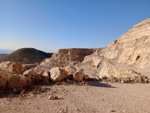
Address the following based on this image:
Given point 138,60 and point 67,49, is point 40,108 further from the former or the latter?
point 67,49

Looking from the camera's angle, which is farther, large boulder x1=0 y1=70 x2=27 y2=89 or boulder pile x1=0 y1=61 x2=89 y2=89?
boulder pile x1=0 y1=61 x2=89 y2=89

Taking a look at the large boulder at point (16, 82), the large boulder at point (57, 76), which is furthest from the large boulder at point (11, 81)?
the large boulder at point (57, 76)

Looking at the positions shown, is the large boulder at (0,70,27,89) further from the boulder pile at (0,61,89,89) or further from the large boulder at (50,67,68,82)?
the large boulder at (50,67,68,82)

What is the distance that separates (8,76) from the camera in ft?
14.0

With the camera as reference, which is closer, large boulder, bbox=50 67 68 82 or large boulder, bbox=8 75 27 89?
large boulder, bbox=8 75 27 89

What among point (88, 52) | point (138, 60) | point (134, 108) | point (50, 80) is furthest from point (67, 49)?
point (134, 108)

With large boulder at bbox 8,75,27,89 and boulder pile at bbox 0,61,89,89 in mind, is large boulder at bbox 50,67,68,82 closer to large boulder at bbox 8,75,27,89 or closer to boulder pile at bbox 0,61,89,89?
boulder pile at bbox 0,61,89,89

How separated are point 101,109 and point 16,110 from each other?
229 cm

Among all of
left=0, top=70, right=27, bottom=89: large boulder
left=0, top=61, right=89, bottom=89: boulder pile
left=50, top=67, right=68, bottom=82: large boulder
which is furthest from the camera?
left=50, top=67, right=68, bottom=82: large boulder

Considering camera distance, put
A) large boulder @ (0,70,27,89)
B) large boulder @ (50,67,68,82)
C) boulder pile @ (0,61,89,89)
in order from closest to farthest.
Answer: large boulder @ (0,70,27,89) → boulder pile @ (0,61,89,89) → large boulder @ (50,67,68,82)

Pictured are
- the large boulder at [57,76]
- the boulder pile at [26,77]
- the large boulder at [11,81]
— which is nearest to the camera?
the large boulder at [11,81]

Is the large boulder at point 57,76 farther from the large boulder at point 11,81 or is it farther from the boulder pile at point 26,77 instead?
the large boulder at point 11,81

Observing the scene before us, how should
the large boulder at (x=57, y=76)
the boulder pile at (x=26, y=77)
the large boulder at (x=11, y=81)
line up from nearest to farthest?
the large boulder at (x=11, y=81) → the boulder pile at (x=26, y=77) → the large boulder at (x=57, y=76)

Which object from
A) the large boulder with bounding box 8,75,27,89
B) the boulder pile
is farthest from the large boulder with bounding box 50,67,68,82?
the large boulder with bounding box 8,75,27,89
